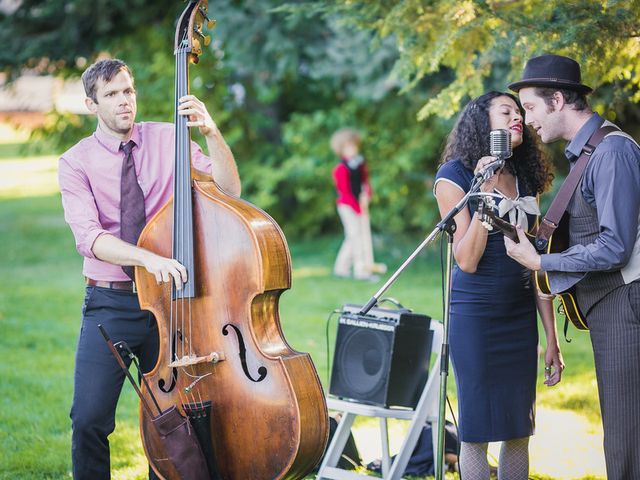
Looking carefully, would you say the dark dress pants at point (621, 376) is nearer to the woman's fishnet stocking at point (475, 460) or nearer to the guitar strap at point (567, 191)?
the guitar strap at point (567, 191)

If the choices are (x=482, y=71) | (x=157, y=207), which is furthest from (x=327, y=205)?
(x=157, y=207)

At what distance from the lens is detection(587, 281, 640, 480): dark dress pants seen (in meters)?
3.58

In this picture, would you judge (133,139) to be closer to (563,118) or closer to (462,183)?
(462,183)

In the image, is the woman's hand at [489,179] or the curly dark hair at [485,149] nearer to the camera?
the woman's hand at [489,179]

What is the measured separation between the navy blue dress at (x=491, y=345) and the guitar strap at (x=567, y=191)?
1.37ft

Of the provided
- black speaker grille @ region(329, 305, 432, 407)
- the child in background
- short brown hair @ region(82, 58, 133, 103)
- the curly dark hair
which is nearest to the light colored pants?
the child in background

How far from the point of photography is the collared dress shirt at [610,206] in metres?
3.46

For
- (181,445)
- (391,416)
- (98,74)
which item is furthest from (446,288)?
(98,74)

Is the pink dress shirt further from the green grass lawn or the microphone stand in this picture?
the green grass lawn

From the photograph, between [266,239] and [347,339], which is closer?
[266,239]

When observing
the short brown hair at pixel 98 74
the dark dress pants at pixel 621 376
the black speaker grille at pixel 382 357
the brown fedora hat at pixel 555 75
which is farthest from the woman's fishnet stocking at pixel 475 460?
the short brown hair at pixel 98 74

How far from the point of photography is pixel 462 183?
414cm

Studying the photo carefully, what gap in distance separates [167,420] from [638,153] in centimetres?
218

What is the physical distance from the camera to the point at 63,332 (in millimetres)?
9391
